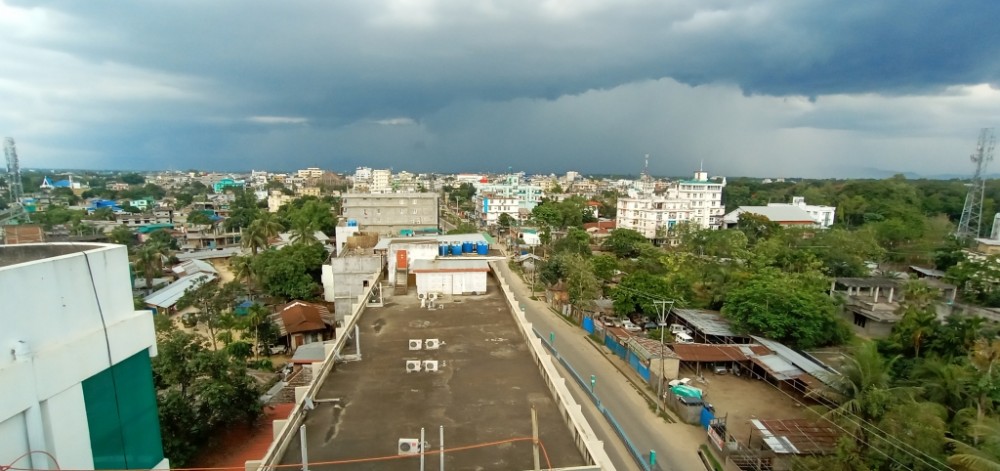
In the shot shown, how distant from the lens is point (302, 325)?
30.2 metres

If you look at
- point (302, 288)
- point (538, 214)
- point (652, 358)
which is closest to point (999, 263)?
point (652, 358)

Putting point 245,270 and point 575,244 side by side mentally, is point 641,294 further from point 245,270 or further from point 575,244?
point 245,270

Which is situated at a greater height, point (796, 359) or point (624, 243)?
point (624, 243)

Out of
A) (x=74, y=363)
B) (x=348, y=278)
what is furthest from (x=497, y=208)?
(x=74, y=363)

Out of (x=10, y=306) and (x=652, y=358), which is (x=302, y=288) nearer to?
(x=652, y=358)

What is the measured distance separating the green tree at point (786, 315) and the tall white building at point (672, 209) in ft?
121

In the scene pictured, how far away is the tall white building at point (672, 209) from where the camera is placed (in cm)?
6844

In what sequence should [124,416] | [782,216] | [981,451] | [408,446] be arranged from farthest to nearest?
[782,216]
[981,451]
[408,446]
[124,416]

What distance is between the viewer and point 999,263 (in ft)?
113

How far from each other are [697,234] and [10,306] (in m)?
55.2

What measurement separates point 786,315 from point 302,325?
2985cm

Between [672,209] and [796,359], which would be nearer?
[796,359]

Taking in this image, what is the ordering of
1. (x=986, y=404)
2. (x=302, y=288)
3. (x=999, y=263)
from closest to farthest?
(x=986, y=404), (x=999, y=263), (x=302, y=288)

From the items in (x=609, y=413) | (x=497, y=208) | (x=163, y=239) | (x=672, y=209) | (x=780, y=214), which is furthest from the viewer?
(x=497, y=208)
